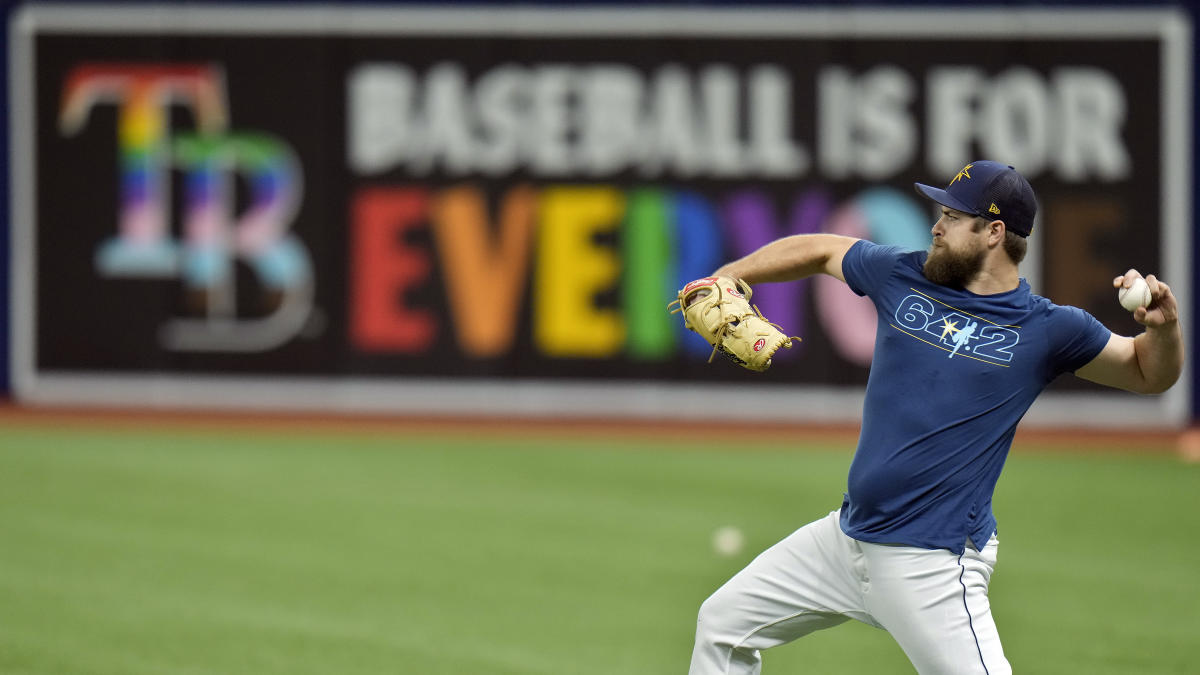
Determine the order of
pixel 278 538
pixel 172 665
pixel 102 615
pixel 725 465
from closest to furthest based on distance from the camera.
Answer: pixel 172 665 → pixel 102 615 → pixel 278 538 → pixel 725 465

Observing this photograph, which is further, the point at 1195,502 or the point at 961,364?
the point at 1195,502

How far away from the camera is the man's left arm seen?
186 inches

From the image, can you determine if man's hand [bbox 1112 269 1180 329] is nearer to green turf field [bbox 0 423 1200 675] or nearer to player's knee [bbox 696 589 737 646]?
player's knee [bbox 696 589 737 646]

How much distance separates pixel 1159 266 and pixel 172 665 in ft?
41.6

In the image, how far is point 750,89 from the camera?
1708cm

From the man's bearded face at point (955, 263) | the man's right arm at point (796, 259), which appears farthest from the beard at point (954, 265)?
the man's right arm at point (796, 259)

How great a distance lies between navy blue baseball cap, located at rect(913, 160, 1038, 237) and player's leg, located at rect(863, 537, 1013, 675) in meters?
1.10

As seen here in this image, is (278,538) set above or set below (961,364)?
below

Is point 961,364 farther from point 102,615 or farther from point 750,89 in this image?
point 750,89

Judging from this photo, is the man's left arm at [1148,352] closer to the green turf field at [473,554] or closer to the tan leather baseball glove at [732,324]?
the tan leather baseball glove at [732,324]

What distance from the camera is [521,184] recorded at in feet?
56.4

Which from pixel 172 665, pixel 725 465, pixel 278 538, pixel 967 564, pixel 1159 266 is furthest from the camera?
pixel 1159 266

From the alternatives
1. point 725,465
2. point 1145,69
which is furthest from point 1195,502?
point 1145,69

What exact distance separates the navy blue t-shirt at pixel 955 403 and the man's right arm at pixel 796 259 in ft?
1.45
